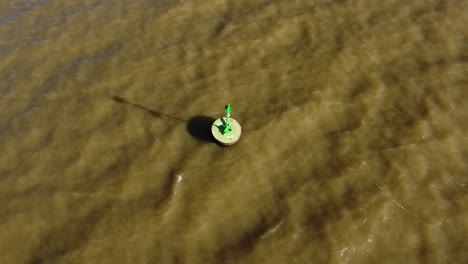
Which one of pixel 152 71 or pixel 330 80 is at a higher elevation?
pixel 152 71

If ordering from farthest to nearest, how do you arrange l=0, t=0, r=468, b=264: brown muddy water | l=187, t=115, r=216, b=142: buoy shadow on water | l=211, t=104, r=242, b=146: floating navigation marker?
l=187, t=115, r=216, b=142: buoy shadow on water → l=211, t=104, r=242, b=146: floating navigation marker → l=0, t=0, r=468, b=264: brown muddy water

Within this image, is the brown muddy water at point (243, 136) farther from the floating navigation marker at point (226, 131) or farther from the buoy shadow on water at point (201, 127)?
the floating navigation marker at point (226, 131)

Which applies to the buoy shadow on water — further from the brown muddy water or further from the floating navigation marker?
the floating navigation marker

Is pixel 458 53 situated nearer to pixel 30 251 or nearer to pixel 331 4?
pixel 331 4

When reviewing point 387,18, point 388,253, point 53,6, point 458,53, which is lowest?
point 388,253

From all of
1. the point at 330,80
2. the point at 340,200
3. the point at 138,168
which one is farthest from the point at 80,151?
the point at 330,80

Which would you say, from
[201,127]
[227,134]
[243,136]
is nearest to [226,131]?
[227,134]

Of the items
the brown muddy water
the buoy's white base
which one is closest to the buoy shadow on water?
the brown muddy water
